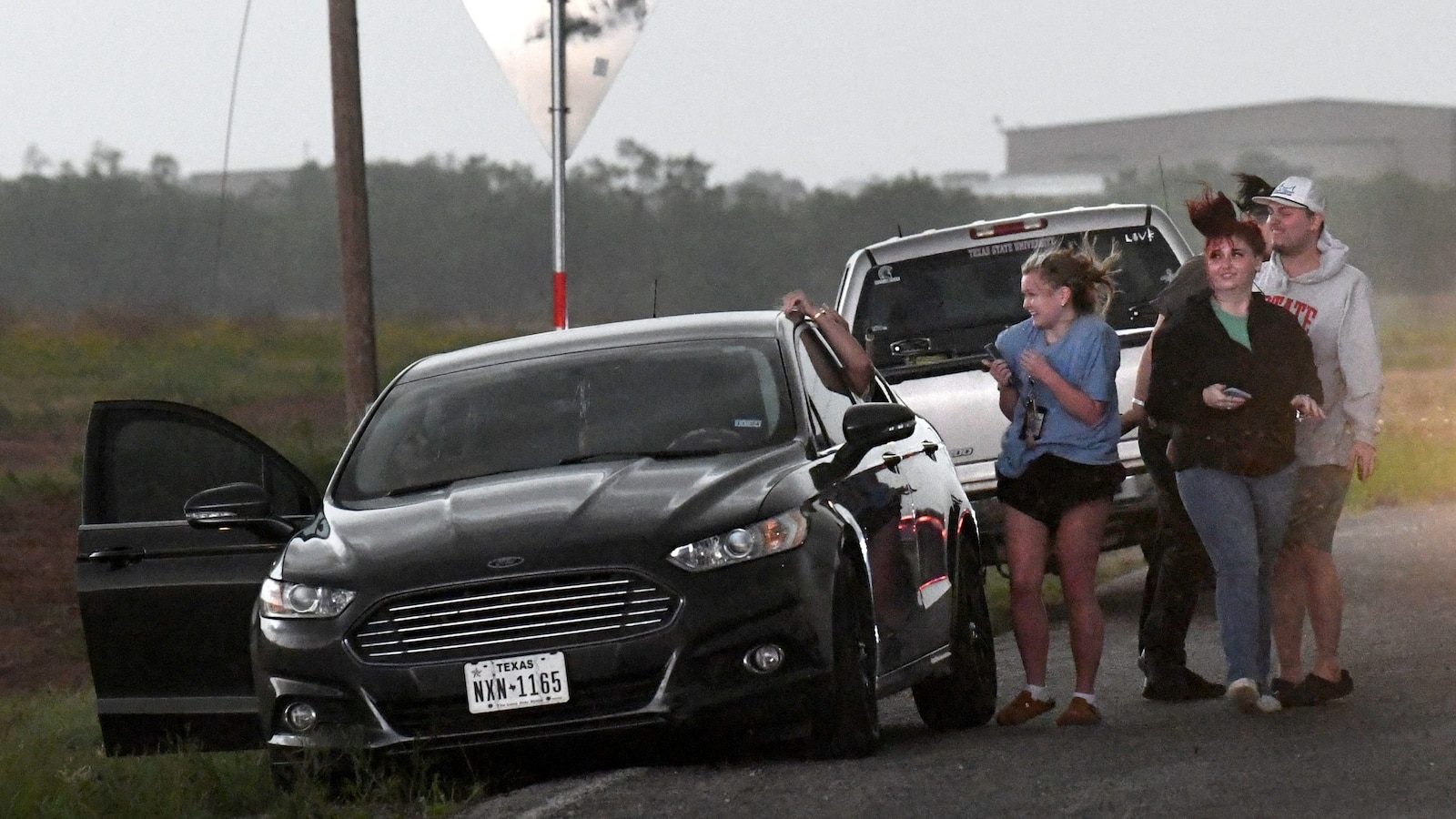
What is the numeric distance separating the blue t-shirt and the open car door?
2506 mm

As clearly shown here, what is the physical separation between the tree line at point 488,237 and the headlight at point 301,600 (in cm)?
2130

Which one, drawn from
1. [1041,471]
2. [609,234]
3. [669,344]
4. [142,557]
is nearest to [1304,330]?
[1041,471]

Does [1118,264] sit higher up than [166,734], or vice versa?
[1118,264]

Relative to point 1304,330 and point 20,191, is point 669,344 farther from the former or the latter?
point 20,191

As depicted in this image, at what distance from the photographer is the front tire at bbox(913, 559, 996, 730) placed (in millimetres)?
9625

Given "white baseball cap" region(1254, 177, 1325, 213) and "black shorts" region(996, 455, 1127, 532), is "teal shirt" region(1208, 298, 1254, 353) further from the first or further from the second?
"black shorts" region(996, 455, 1127, 532)

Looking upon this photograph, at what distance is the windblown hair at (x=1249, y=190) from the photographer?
9938mm

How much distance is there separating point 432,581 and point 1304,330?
3.35m

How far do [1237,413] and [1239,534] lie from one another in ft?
1.43

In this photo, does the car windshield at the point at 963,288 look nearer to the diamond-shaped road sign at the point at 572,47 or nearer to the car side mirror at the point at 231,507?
A: the diamond-shaped road sign at the point at 572,47

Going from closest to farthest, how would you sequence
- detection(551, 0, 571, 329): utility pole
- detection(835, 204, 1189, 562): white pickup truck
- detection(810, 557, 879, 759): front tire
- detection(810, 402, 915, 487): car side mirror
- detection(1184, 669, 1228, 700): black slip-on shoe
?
1. detection(810, 557, 879, 759): front tire
2. detection(810, 402, 915, 487): car side mirror
3. detection(1184, 669, 1228, 700): black slip-on shoe
4. detection(551, 0, 571, 329): utility pole
5. detection(835, 204, 1189, 562): white pickup truck

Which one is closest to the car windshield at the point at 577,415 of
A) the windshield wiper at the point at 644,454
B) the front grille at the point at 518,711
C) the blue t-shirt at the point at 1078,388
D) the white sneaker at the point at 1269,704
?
the windshield wiper at the point at 644,454

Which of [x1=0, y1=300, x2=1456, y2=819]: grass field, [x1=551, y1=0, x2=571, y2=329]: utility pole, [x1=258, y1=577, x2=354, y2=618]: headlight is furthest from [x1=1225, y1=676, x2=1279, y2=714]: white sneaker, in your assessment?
[x1=551, y1=0, x2=571, y2=329]: utility pole

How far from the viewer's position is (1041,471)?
375 inches
